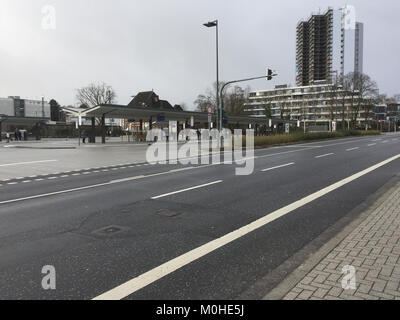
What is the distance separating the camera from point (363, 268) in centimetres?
383

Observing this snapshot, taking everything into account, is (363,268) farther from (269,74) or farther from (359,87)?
(359,87)

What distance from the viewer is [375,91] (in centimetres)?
6525

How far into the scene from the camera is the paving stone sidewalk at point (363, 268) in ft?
10.8

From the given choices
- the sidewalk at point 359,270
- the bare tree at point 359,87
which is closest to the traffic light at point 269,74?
the sidewalk at point 359,270

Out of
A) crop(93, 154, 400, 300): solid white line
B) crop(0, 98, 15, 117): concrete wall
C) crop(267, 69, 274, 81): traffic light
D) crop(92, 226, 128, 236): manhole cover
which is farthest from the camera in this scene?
crop(0, 98, 15, 117): concrete wall

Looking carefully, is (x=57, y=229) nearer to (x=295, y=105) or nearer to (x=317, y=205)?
(x=317, y=205)

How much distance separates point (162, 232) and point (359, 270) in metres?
2.86

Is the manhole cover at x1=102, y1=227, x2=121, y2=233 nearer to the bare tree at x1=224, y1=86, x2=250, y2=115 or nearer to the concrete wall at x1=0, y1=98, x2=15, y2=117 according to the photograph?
the bare tree at x1=224, y1=86, x2=250, y2=115

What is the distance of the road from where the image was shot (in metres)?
3.70

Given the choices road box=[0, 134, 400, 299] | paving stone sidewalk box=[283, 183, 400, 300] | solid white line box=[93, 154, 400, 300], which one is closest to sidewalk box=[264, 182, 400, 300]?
paving stone sidewalk box=[283, 183, 400, 300]

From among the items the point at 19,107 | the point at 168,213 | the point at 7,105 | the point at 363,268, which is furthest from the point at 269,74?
the point at 19,107

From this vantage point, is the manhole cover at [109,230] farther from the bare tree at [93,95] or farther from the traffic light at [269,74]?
the bare tree at [93,95]
